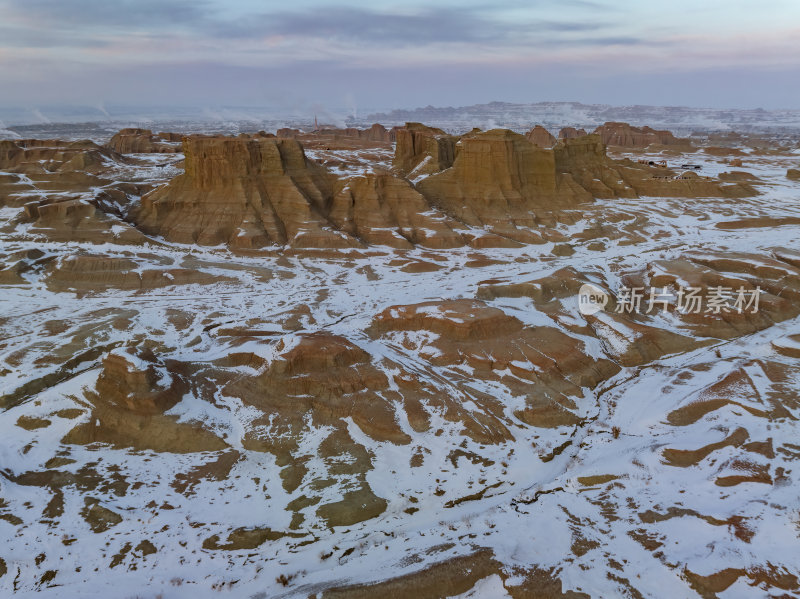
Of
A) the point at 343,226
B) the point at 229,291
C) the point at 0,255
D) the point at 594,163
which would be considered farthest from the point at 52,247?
the point at 594,163

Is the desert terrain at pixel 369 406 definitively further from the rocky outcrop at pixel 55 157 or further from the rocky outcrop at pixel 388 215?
the rocky outcrop at pixel 55 157

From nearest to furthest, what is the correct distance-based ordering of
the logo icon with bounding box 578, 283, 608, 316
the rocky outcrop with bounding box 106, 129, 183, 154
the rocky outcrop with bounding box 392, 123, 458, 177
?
the logo icon with bounding box 578, 283, 608, 316
the rocky outcrop with bounding box 392, 123, 458, 177
the rocky outcrop with bounding box 106, 129, 183, 154

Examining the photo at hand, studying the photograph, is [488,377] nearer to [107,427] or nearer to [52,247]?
[107,427]

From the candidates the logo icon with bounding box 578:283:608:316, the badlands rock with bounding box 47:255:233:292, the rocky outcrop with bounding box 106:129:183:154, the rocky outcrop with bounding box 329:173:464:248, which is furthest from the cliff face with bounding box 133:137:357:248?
the rocky outcrop with bounding box 106:129:183:154

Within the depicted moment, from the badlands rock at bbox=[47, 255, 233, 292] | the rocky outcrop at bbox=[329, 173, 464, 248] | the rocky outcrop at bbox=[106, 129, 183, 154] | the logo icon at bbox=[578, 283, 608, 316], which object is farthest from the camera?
the rocky outcrop at bbox=[106, 129, 183, 154]

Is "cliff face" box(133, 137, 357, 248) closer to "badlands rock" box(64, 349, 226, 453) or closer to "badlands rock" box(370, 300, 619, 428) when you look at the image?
"badlands rock" box(370, 300, 619, 428)

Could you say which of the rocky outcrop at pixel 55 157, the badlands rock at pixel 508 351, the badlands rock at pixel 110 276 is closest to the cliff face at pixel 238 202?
the badlands rock at pixel 110 276
